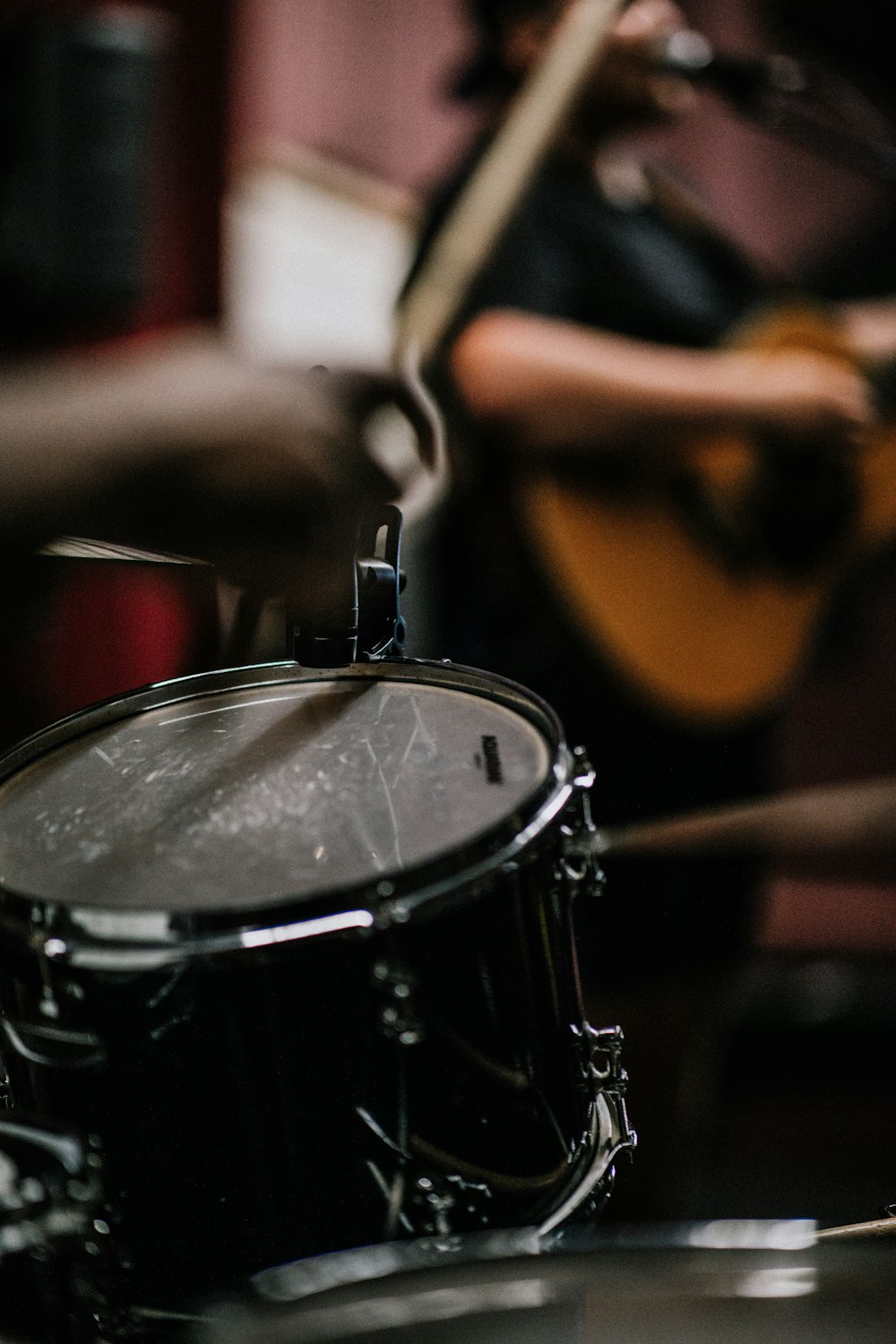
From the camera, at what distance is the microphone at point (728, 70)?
138cm

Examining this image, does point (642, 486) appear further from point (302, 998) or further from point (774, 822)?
point (302, 998)

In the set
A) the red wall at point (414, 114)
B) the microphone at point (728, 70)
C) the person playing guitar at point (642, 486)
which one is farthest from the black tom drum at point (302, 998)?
the red wall at point (414, 114)

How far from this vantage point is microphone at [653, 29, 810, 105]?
1381mm

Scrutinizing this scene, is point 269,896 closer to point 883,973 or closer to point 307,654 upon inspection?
point 307,654

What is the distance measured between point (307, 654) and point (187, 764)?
76 millimetres

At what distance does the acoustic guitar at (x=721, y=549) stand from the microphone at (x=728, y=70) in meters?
0.28

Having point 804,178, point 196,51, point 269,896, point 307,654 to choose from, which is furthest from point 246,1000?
point 804,178

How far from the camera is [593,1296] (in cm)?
37

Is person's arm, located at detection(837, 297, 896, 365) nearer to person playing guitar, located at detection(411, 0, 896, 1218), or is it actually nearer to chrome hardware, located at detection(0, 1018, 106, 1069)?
person playing guitar, located at detection(411, 0, 896, 1218)

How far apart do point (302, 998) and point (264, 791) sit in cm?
10

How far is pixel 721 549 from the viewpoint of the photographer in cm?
150

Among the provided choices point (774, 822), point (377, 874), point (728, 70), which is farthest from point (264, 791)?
point (728, 70)

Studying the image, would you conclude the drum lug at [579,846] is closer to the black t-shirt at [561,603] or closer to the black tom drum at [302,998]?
the black tom drum at [302,998]

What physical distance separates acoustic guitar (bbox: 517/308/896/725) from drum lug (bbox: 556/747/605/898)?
84cm
